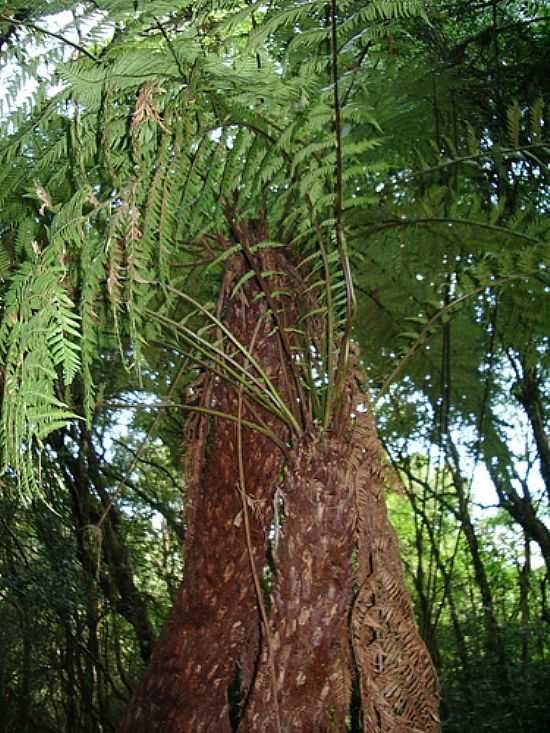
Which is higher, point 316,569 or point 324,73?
point 324,73

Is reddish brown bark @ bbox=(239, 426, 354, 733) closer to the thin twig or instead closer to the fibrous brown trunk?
the fibrous brown trunk

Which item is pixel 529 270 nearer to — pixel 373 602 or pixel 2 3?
pixel 373 602

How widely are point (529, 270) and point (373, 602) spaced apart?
0.55m

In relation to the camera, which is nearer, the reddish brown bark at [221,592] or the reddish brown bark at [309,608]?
the reddish brown bark at [309,608]

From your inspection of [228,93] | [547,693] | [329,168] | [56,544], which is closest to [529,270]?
[329,168]

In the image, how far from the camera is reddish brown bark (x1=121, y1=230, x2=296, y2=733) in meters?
1.03

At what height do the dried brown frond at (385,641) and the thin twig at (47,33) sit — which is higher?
the thin twig at (47,33)

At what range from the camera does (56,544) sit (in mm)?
2979

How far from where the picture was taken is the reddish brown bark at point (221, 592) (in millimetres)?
1031

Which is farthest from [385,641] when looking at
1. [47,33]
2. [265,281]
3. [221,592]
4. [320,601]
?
[47,33]

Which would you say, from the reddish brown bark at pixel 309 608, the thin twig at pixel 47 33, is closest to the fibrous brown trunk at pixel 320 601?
the reddish brown bark at pixel 309 608

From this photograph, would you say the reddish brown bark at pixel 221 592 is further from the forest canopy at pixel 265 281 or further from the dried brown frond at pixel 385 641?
the dried brown frond at pixel 385 641

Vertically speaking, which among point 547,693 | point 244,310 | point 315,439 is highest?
point 244,310

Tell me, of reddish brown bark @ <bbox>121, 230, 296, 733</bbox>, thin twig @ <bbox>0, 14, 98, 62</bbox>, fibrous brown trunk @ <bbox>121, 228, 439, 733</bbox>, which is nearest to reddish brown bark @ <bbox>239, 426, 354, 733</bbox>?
fibrous brown trunk @ <bbox>121, 228, 439, 733</bbox>
